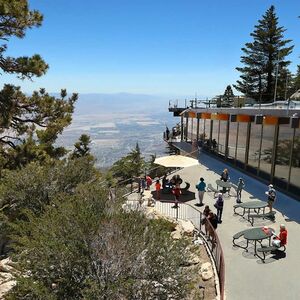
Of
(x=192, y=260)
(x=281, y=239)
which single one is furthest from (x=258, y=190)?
(x=192, y=260)

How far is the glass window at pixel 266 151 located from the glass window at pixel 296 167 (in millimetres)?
2207

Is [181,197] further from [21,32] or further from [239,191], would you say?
[21,32]

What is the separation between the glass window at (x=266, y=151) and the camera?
69.3 ft

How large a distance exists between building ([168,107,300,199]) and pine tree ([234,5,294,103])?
20818 millimetres

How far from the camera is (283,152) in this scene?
19859mm

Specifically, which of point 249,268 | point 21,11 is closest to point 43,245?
point 249,268

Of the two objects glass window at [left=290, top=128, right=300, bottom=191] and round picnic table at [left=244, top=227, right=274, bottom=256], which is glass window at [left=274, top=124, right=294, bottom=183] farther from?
round picnic table at [left=244, top=227, right=274, bottom=256]

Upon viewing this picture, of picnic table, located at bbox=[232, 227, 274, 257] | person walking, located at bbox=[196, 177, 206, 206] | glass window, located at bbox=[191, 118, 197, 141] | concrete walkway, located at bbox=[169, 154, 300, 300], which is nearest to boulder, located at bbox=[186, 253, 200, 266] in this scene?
concrete walkway, located at bbox=[169, 154, 300, 300]

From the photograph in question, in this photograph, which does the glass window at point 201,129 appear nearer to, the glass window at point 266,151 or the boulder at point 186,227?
the glass window at point 266,151

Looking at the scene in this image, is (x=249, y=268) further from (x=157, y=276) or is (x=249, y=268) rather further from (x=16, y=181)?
(x=16, y=181)

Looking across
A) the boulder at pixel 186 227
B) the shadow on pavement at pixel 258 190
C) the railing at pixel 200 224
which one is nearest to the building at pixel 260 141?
the shadow on pavement at pixel 258 190

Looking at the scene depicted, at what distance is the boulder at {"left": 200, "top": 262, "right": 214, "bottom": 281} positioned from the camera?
10989 mm

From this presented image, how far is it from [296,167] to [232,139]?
8.76 metres

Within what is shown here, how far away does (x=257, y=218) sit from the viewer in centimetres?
1584
